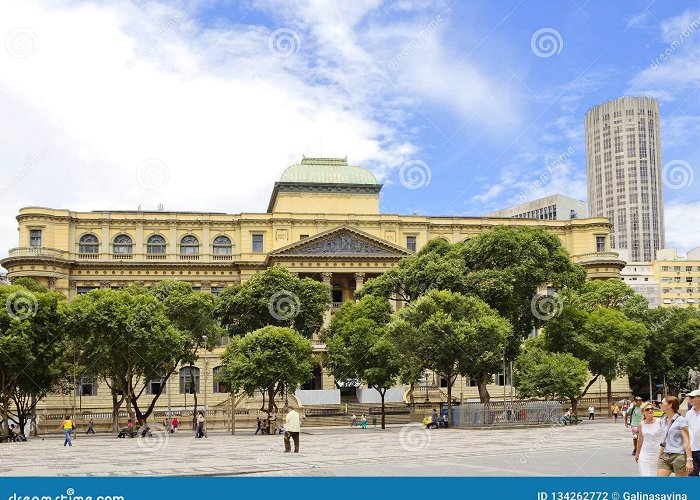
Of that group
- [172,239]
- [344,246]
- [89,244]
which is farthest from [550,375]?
[89,244]

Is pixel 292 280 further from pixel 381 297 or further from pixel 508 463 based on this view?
pixel 508 463

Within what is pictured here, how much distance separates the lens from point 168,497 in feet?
40.0

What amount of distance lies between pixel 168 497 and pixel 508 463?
16564 millimetres

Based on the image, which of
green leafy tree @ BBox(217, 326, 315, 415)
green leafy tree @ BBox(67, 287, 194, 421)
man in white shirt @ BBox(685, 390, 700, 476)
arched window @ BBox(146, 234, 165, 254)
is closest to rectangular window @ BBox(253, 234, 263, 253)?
arched window @ BBox(146, 234, 165, 254)

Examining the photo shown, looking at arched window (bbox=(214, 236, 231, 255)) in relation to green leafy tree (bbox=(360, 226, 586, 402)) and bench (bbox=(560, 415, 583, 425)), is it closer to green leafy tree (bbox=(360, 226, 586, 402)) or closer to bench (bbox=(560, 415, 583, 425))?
green leafy tree (bbox=(360, 226, 586, 402))

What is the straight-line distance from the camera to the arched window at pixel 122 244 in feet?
315

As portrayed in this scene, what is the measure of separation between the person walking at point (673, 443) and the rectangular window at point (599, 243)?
299 ft

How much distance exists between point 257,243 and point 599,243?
132 feet

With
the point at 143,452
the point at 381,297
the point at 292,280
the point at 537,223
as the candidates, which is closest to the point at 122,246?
the point at 292,280

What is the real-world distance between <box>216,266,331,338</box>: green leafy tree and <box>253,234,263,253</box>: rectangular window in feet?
58.7

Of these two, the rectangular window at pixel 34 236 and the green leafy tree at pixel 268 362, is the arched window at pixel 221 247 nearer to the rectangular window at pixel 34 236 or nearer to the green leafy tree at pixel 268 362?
the rectangular window at pixel 34 236

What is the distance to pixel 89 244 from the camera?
95125mm

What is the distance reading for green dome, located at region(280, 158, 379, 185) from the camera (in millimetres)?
101500

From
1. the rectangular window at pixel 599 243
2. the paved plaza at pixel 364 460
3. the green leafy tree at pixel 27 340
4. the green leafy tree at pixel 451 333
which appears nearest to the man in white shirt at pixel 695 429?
the paved plaza at pixel 364 460
